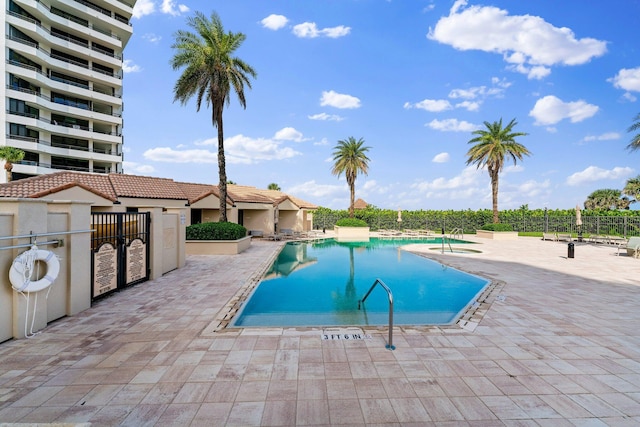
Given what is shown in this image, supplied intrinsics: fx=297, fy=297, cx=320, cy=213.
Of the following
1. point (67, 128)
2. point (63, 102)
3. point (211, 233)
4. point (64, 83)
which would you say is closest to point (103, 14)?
point (64, 83)

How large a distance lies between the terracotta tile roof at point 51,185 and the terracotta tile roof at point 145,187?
64 cm

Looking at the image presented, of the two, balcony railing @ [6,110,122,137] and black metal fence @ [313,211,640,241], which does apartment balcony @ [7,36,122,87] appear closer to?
balcony railing @ [6,110,122,137]

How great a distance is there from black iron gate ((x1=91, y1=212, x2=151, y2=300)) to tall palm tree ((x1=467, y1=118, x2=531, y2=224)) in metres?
31.1

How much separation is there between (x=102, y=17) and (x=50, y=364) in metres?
48.7

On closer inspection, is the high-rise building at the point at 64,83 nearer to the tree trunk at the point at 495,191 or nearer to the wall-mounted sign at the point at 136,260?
the wall-mounted sign at the point at 136,260

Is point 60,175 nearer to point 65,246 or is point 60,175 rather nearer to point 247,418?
point 65,246

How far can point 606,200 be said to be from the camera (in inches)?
1818

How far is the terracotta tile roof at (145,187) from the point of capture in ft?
67.8

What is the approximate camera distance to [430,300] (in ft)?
31.5

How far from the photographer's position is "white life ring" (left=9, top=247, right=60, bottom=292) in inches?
215

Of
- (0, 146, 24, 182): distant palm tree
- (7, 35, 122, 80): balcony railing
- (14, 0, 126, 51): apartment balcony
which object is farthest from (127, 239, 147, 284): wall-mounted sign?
(14, 0, 126, 51): apartment balcony

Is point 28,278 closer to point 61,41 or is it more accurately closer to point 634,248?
point 634,248

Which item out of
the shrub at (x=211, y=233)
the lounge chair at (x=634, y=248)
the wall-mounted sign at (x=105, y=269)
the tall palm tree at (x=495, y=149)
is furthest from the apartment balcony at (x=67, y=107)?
the lounge chair at (x=634, y=248)

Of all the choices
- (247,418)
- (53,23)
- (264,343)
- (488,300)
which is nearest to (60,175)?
(264,343)
